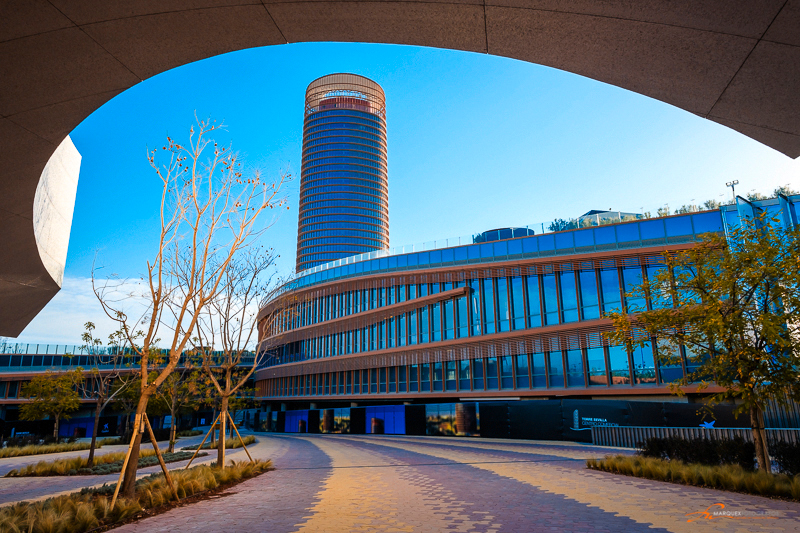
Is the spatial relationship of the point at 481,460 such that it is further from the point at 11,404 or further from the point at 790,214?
the point at 11,404

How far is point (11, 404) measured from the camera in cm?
6412

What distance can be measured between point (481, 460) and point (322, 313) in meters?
35.6

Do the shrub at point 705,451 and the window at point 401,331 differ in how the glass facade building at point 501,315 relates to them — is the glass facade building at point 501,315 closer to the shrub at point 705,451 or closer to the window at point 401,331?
the window at point 401,331

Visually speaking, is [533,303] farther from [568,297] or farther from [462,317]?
[462,317]

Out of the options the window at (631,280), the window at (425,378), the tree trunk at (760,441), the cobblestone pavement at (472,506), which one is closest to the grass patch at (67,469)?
the cobblestone pavement at (472,506)

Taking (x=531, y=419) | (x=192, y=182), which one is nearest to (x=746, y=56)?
(x=192, y=182)

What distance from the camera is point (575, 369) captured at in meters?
31.0

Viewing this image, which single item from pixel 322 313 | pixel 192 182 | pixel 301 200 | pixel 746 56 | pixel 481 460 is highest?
pixel 301 200

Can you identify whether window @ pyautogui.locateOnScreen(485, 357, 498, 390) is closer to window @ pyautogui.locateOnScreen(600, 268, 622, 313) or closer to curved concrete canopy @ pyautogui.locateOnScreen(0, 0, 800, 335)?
window @ pyautogui.locateOnScreen(600, 268, 622, 313)

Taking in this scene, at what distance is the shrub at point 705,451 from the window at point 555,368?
1534 cm

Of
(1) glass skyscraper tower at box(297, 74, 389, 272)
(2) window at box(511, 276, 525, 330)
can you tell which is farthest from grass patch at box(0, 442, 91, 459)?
(1) glass skyscraper tower at box(297, 74, 389, 272)

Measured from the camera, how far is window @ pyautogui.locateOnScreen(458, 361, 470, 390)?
124ft

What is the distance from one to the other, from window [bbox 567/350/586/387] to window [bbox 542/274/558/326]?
7.61 feet

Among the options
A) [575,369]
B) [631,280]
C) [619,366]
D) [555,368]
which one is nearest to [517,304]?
[555,368]
